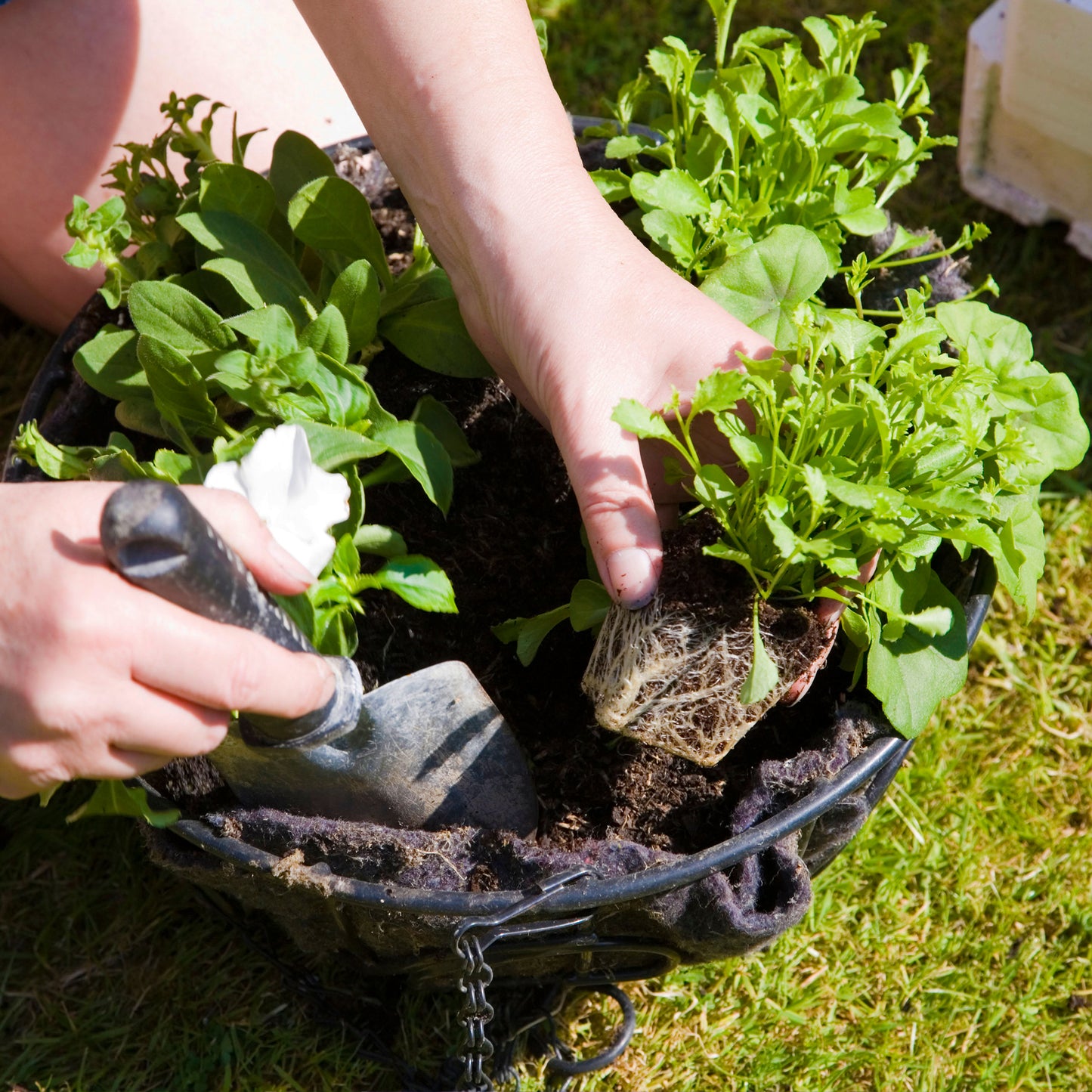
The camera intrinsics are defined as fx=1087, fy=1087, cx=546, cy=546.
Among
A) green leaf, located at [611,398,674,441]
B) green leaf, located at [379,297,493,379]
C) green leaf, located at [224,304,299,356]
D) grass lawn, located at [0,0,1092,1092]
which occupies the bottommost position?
grass lawn, located at [0,0,1092,1092]

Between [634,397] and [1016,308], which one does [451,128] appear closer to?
[634,397]

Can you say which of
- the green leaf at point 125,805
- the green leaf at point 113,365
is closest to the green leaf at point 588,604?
the green leaf at point 125,805

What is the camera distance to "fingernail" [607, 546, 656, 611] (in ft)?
3.16

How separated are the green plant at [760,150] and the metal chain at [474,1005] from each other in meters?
0.73

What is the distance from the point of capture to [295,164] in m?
1.28

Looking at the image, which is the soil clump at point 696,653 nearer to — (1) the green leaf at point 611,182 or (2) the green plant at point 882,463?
(2) the green plant at point 882,463

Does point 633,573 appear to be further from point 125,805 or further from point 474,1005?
point 125,805

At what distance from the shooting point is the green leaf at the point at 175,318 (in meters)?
1.11

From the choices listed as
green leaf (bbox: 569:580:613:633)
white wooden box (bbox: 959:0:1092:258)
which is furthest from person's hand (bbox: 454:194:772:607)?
white wooden box (bbox: 959:0:1092:258)

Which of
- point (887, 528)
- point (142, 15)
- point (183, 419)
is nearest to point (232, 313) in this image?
point (183, 419)

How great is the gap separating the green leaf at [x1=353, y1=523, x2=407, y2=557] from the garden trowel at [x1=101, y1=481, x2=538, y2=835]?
126 mm

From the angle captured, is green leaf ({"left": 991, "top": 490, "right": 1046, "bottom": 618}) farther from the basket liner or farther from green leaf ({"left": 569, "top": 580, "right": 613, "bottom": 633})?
green leaf ({"left": 569, "top": 580, "right": 613, "bottom": 633})

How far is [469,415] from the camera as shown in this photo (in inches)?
52.1

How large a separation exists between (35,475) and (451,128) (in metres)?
0.61
